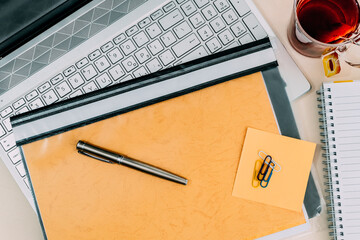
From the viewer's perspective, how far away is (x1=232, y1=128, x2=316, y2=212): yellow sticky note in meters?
0.51

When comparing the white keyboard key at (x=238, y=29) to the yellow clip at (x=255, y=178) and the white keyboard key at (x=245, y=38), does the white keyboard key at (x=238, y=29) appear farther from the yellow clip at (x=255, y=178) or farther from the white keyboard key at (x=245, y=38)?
the yellow clip at (x=255, y=178)

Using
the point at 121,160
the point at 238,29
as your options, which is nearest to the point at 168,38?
the point at 238,29

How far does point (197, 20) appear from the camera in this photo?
A: 1.74ft

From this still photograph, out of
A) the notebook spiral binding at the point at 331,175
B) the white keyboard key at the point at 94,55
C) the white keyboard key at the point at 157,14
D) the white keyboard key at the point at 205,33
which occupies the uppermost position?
the white keyboard key at the point at 157,14

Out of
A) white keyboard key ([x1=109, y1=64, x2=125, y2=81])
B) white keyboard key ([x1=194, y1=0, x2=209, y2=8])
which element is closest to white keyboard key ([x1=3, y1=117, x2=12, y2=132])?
white keyboard key ([x1=109, y1=64, x2=125, y2=81])

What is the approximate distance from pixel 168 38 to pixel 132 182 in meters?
0.28

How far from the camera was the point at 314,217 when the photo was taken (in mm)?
529

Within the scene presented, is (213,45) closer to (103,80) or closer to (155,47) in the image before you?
(155,47)

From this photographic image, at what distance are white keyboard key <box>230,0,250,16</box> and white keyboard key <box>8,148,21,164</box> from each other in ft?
1.62

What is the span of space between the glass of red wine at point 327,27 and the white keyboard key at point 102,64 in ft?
1.15

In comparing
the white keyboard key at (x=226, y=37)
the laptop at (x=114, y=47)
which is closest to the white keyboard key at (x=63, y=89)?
the laptop at (x=114, y=47)

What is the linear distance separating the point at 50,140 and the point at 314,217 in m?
0.52

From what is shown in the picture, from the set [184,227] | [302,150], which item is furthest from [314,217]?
[184,227]

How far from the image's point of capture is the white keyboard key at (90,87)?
0.52 meters
